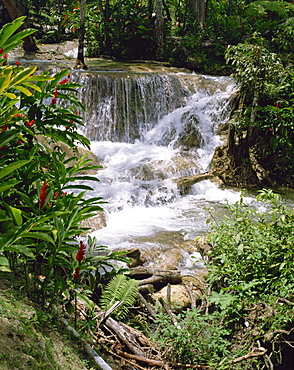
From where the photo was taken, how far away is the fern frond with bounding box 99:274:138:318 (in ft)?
10.5

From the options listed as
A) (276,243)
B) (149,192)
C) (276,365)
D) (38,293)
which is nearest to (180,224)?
(149,192)

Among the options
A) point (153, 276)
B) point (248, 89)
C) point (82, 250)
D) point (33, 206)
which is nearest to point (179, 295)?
point (153, 276)

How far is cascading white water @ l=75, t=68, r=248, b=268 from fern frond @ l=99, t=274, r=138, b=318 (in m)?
2.49

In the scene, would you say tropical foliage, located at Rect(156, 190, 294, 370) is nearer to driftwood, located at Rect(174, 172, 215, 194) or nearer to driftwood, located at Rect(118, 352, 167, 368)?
driftwood, located at Rect(118, 352, 167, 368)

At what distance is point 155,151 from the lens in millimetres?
10875

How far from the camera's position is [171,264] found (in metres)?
5.76

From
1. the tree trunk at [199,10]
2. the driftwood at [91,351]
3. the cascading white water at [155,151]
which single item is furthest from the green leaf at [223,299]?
the tree trunk at [199,10]

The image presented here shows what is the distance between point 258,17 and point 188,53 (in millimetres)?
4188

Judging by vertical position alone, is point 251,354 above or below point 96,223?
above

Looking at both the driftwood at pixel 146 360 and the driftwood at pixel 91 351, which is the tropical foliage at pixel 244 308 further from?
the driftwood at pixel 91 351

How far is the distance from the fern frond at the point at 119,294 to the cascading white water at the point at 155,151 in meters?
2.49

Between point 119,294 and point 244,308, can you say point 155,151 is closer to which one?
point 119,294

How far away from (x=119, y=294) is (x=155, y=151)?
789cm

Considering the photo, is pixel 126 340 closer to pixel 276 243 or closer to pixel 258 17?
pixel 276 243
